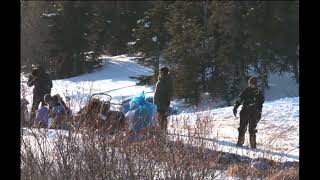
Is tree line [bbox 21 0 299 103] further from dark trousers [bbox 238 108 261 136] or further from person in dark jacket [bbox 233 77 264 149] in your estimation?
dark trousers [bbox 238 108 261 136]

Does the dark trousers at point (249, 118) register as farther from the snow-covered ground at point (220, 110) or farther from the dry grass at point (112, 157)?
the dry grass at point (112, 157)

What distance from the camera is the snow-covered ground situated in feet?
19.4

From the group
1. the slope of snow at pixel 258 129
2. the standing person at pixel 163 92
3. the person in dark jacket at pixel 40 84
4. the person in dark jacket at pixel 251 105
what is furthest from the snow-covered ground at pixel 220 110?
the standing person at pixel 163 92

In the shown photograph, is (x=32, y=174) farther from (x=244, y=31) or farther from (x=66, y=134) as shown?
(x=244, y=31)

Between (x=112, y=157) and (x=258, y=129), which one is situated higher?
(x=112, y=157)

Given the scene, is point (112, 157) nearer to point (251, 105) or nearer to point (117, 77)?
point (251, 105)

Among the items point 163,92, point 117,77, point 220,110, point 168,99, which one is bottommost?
point 117,77

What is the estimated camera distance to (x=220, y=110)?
1609 centimetres

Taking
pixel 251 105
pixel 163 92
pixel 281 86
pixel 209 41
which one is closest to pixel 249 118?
pixel 251 105

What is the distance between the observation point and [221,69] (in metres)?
25.4

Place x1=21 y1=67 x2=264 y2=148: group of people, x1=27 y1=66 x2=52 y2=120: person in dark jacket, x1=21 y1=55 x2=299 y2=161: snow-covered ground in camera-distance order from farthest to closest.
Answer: x1=27 y1=66 x2=52 y2=120: person in dark jacket
x1=21 y1=67 x2=264 y2=148: group of people
x1=21 y1=55 x2=299 y2=161: snow-covered ground

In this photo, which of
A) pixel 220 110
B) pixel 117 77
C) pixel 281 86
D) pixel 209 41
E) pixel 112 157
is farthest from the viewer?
pixel 117 77

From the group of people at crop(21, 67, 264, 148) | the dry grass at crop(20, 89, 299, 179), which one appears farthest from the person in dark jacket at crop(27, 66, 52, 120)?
the dry grass at crop(20, 89, 299, 179)
